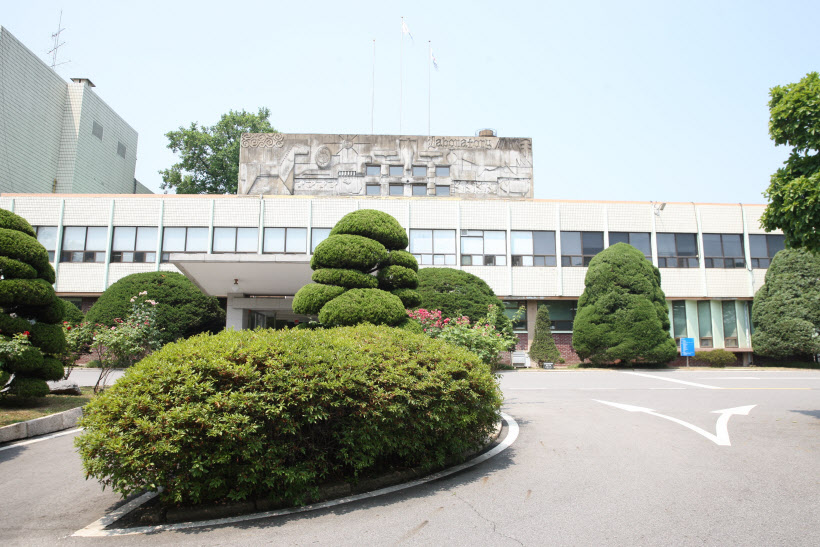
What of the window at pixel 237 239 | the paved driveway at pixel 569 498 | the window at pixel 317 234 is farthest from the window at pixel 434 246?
the paved driveway at pixel 569 498

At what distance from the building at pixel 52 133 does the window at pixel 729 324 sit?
39.6m

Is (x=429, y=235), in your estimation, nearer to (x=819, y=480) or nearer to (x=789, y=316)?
(x=789, y=316)

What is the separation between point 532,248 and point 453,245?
414 cm

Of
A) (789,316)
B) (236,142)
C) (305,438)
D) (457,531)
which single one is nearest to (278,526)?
(305,438)

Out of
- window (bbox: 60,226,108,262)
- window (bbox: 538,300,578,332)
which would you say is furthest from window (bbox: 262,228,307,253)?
window (bbox: 538,300,578,332)

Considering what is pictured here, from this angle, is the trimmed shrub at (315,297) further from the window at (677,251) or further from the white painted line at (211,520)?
the window at (677,251)

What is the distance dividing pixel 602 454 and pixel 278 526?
4.21 metres

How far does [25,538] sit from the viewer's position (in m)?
4.00

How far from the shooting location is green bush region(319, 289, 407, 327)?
9477 mm

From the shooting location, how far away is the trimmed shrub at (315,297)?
398 inches

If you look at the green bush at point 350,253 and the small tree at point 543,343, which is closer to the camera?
the green bush at point 350,253

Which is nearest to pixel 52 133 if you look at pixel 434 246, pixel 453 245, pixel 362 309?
pixel 434 246

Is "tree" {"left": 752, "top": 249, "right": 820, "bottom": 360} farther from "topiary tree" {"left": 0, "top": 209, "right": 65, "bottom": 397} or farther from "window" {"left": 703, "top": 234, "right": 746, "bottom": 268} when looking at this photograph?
"topiary tree" {"left": 0, "top": 209, "right": 65, "bottom": 397}

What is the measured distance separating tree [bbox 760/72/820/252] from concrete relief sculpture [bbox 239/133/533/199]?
26014 mm
